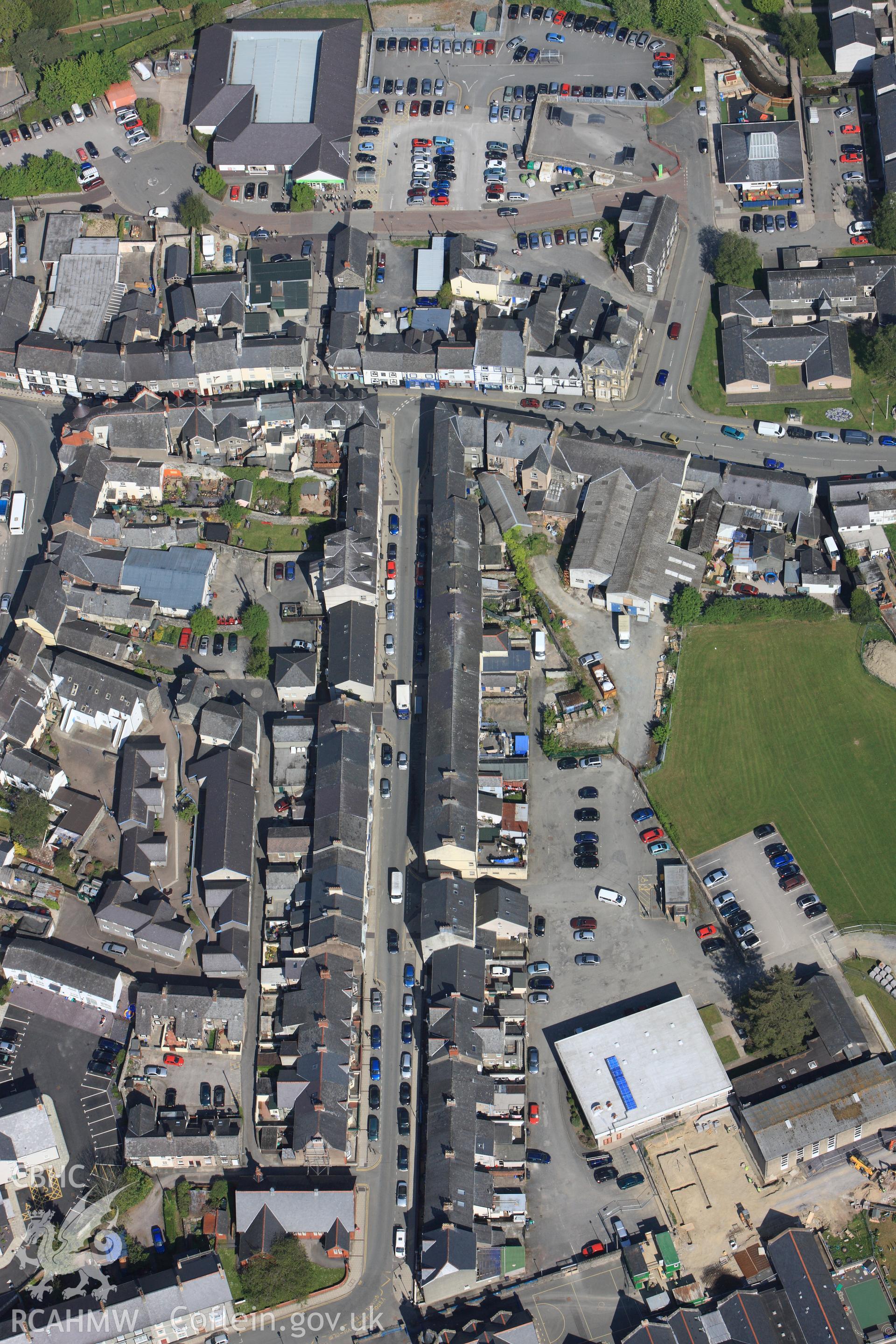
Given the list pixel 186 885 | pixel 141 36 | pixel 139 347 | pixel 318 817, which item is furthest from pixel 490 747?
pixel 141 36

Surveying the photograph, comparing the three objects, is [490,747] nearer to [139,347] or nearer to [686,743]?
[686,743]

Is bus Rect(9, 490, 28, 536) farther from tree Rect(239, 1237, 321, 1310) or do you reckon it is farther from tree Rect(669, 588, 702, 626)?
tree Rect(239, 1237, 321, 1310)

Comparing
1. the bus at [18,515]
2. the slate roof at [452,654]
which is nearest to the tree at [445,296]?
the slate roof at [452,654]

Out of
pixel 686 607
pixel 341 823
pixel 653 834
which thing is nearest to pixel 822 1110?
pixel 653 834

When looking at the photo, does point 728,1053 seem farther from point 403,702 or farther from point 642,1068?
point 403,702

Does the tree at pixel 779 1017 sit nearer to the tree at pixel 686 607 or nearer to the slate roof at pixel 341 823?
the slate roof at pixel 341 823

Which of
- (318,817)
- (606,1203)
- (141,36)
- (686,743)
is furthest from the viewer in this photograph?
(141,36)

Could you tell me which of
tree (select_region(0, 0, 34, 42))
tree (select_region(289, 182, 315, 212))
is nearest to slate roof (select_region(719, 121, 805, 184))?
tree (select_region(289, 182, 315, 212))
